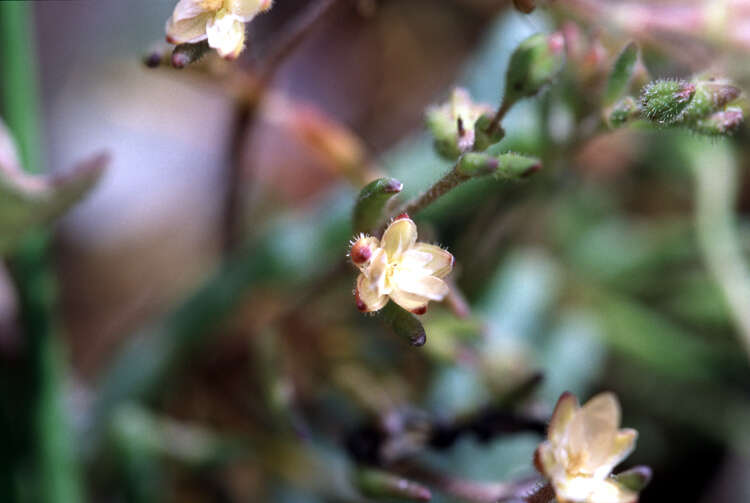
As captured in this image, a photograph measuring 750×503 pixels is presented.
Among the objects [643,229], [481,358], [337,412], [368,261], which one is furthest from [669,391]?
[368,261]

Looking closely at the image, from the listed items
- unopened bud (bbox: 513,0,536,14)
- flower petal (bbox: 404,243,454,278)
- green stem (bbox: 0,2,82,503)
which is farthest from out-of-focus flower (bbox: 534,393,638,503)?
green stem (bbox: 0,2,82,503)

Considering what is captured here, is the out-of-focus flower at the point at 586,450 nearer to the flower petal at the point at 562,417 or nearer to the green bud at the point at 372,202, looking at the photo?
the flower petal at the point at 562,417

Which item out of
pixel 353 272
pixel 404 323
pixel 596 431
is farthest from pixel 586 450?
pixel 353 272

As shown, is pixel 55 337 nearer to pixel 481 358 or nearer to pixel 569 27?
pixel 481 358

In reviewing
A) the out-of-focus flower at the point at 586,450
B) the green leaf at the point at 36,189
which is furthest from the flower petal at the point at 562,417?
the green leaf at the point at 36,189

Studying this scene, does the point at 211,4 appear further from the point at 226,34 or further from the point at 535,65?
the point at 535,65
